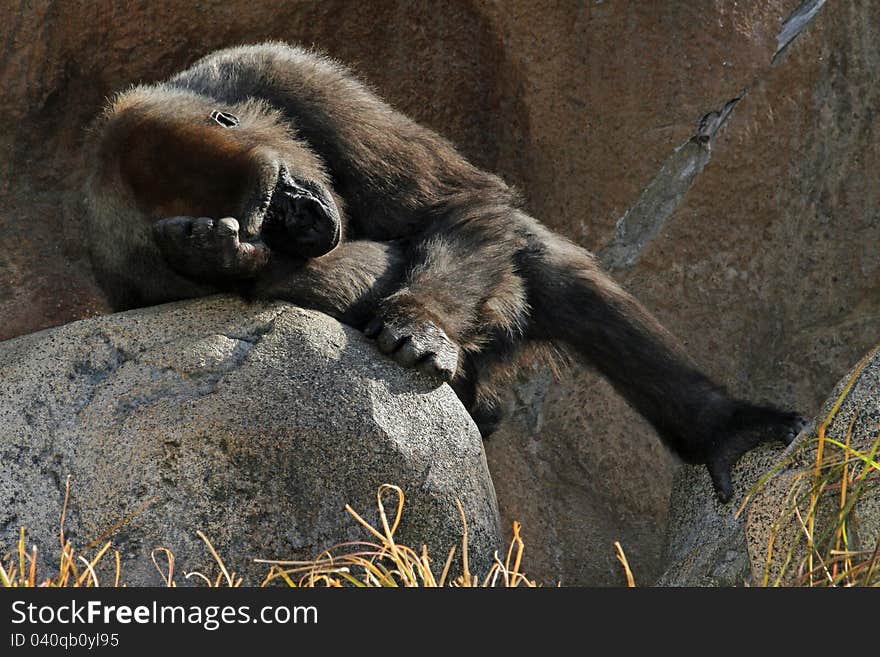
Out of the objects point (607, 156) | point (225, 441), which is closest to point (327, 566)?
point (225, 441)

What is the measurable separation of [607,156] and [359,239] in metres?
1.06

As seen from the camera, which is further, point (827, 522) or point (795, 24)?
point (795, 24)

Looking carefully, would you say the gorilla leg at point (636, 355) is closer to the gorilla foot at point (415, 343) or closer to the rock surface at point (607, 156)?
the gorilla foot at point (415, 343)

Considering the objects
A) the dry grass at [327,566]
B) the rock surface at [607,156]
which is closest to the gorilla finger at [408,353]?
the dry grass at [327,566]

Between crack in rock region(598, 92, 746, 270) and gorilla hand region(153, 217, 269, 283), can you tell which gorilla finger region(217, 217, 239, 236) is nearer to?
gorilla hand region(153, 217, 269, 283)

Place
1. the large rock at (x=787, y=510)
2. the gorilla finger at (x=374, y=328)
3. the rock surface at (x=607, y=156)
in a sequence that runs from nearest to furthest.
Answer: the large rock at (x=787, y=510) → the gorilla finger at (x=374, y=328) → the rock surface at (x=607, y=156)

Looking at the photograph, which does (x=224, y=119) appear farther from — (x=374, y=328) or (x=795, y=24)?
(x=795, y=24)

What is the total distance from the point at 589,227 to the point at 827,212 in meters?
0.79

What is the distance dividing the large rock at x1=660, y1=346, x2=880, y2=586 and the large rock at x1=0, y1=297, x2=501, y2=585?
563 millimetres

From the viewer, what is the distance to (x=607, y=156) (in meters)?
4.17

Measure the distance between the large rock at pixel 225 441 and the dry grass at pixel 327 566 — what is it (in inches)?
1.2

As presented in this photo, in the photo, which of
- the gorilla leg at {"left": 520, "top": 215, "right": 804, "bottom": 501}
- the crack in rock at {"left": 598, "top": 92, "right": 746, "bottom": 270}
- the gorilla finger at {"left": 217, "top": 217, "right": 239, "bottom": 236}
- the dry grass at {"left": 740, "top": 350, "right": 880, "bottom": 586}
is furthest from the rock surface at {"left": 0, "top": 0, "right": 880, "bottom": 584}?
the dry grass at {"left": 740, "top": 350, "right": 880, "bottom": 586}

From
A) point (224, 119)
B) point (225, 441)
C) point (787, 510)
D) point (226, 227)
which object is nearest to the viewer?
point (787, 510)

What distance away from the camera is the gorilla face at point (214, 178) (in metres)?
3.03
